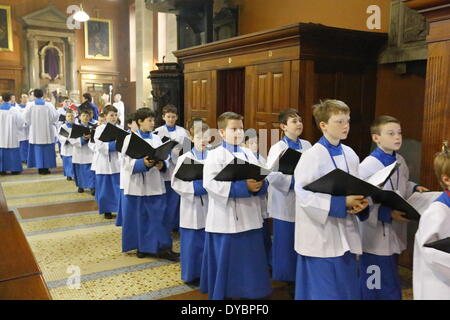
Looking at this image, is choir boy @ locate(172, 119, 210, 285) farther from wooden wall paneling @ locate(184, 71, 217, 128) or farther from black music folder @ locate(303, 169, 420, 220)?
wooden wall paneling @ locate(184, 71, 217, 128)

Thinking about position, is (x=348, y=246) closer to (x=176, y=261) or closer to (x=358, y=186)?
(x=358, y=186)

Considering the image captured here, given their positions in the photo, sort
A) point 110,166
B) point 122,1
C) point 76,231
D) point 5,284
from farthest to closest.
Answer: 1. point 122,1
2. point 110,166
3. point 76,231
4. point 5,284

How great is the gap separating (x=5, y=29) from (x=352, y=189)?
18858 millimetres

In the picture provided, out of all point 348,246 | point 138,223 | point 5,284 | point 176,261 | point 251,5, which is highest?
point 251,5

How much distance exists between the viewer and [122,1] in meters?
20.1

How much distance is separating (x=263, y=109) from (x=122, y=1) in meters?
16.8

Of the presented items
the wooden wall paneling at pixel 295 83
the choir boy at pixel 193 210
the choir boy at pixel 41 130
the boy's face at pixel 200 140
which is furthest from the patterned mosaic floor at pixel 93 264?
the choir boy at pixel 41 130

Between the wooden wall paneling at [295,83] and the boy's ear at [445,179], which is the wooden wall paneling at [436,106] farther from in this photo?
the wooden wall paneling at [295,83]

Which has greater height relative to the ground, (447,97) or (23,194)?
(447,97)

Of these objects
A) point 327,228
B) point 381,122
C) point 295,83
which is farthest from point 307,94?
point 327,228

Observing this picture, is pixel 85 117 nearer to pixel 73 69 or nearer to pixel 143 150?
pixel 143 150

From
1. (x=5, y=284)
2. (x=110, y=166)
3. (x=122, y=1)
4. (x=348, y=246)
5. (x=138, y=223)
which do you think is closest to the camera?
(x=5, y=284)

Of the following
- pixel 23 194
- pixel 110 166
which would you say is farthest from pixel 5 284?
pixel 23 194

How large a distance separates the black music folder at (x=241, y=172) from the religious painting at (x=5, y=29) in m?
17.9
